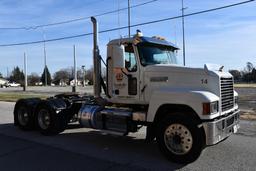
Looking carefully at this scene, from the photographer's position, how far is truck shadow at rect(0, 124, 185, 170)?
7.63 meters

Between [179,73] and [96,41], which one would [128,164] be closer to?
[179,73]

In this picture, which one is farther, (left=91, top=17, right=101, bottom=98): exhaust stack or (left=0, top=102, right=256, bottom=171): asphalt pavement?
(left=91, top=17, right=101, bottom=98): exhaust stack

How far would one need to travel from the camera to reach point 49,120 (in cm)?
1095

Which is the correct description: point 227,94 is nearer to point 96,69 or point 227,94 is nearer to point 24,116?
point 96,69

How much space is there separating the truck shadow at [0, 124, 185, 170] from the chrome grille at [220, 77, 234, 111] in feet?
5.73

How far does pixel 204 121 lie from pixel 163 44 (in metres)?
2.74

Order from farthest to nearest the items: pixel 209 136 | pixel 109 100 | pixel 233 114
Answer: pixel 109 100 → pixel 233 114 → pixel 209 136

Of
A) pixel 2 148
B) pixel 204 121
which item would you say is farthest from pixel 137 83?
pixel 2 148

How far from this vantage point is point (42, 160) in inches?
306

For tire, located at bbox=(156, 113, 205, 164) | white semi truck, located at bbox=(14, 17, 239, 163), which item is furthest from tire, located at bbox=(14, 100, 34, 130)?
tire, located at bbox=(156, 113, 205, 164)

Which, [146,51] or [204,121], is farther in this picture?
[146,51]

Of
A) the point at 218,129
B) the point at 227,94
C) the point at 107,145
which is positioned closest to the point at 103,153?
the point at 107,145

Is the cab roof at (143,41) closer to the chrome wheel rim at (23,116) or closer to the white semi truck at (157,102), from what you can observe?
the white semi truck at (157,102)

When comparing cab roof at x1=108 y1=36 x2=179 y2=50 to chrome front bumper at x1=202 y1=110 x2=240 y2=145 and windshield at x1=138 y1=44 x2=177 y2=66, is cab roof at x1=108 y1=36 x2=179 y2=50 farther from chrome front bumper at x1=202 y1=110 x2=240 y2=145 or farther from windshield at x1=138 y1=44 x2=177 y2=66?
chrome front bumper at x1=202 y1=110 x2=240 y2=145
